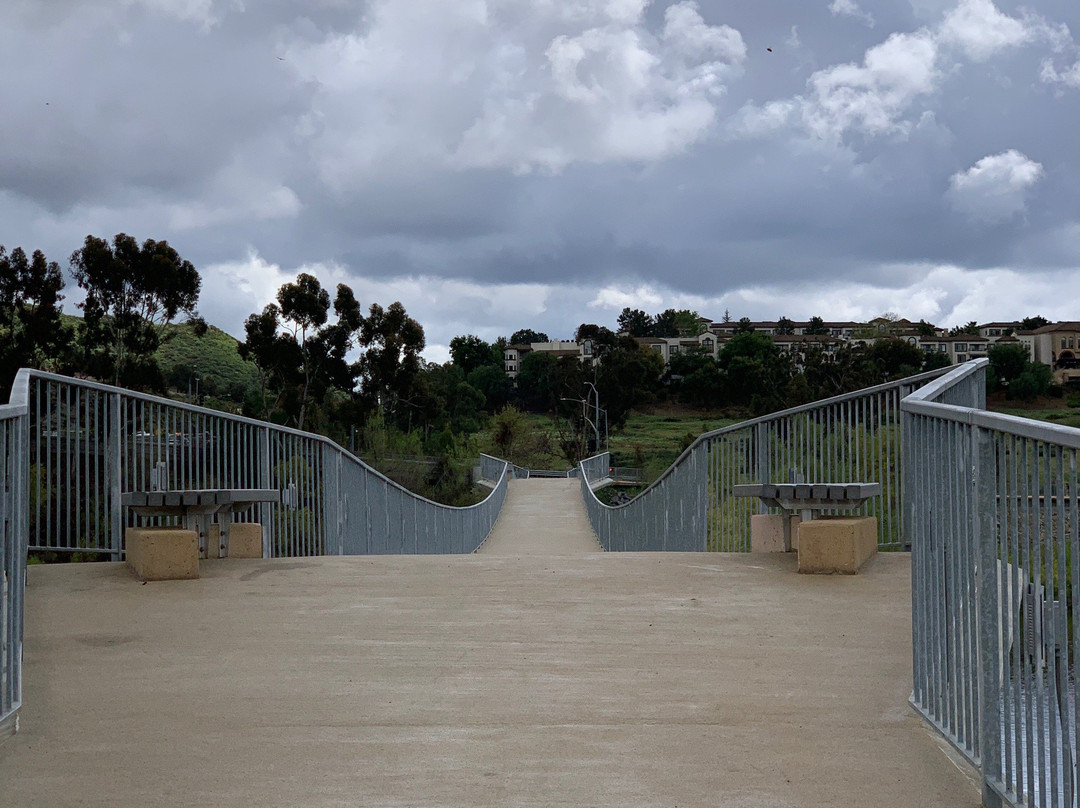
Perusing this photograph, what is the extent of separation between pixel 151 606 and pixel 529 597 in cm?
214

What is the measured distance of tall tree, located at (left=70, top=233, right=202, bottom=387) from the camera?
46125 mm

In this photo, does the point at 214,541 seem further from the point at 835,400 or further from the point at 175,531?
the point at 835,400

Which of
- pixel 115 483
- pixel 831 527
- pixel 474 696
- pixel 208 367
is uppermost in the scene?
pixel 208 367

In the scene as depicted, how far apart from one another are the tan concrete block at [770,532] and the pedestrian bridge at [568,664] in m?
0.71

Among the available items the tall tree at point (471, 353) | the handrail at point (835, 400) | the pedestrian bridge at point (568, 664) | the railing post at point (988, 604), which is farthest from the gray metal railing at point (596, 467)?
the tall tree at point (471, 353)

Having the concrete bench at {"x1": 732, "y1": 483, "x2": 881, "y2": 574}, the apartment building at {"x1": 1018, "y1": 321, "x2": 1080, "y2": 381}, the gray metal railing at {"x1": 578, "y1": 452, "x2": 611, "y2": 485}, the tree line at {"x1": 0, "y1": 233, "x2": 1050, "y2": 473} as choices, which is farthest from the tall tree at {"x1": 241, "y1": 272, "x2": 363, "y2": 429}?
the apartment building at {"x1": 1018, "y1": 321, "x2": 1080, "y2": 381}

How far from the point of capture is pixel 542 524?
29.6 metres

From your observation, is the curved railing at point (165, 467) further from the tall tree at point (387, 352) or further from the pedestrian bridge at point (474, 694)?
the tall tree at point (387, 352)

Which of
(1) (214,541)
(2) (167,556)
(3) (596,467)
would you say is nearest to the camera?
(2) (167,556)

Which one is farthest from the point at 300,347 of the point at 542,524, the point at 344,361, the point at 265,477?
the point at 265,477

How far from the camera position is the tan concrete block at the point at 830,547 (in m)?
7.32

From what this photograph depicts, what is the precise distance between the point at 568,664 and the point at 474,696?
2.10 ft

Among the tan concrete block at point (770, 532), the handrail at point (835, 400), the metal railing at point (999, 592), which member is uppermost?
the handrail at point (835, 400)

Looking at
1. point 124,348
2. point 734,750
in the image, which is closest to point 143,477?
point 734,750
